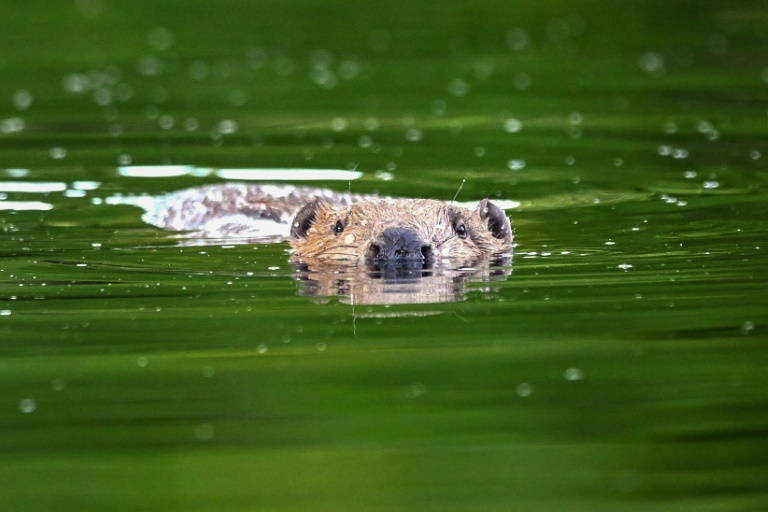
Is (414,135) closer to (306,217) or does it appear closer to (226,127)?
(226,127)

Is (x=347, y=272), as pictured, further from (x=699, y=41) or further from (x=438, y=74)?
(x=699, y=41)

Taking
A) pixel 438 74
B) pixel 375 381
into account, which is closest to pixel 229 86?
pixel 438 74

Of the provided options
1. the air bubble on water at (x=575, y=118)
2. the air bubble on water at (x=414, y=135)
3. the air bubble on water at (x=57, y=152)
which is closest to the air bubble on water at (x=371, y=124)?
the air bubble on water at (x=414, y=135)

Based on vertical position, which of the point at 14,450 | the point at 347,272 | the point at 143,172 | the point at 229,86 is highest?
the point at 229,86

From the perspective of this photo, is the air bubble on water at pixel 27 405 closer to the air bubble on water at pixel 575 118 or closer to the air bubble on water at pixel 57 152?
the air bubble on water at pixel 57 152

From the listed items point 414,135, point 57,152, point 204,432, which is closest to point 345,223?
point 204,432

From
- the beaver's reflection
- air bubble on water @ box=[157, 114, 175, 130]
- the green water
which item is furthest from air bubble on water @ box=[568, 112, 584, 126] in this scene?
the beaver's reflection

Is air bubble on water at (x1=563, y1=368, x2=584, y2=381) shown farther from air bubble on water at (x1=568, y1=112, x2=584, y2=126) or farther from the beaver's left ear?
air bubble on water at (x1=568, y1=112, x2=584, y2=126)
